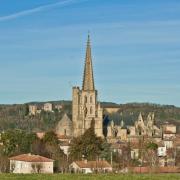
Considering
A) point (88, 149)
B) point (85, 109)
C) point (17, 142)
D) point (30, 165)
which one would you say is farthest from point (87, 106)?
Result: point (30, 165)

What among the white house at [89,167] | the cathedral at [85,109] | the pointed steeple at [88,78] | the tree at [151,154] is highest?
the pointed steeple at [88,78]

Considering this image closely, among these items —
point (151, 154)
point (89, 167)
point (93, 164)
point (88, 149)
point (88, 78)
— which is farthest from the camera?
point (88, 78)

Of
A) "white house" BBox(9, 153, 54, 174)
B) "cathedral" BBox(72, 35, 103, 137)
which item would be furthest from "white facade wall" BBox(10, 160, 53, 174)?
"cathedral" BBox(72, 35, 103, 137)

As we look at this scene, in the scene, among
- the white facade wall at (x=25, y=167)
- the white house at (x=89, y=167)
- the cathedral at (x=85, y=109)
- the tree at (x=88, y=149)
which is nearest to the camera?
the white house at (x=89, y=167)

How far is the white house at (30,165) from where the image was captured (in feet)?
233

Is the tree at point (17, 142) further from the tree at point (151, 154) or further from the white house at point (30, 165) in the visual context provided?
the tree at point (151, 154)

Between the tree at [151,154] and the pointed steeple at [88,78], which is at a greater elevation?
the pointed steeple at [88,78]

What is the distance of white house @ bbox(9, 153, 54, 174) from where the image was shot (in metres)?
71.0

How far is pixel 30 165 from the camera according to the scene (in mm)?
72500

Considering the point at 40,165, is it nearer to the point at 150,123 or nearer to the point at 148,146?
the point at 148,146

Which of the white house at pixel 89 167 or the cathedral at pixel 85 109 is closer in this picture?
the white house at pixel 89 167

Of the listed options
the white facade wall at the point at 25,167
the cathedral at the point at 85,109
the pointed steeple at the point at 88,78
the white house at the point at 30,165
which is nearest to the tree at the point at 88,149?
the white house at the point at 30,165

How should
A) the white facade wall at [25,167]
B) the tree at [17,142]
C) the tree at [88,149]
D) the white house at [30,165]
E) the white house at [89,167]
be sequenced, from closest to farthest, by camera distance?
the white house at [89,167], the white house at [30,165], the white facade wall at [25,167], the tree at [88,149], the tree at [17,142]

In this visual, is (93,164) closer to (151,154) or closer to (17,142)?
(17,142)
